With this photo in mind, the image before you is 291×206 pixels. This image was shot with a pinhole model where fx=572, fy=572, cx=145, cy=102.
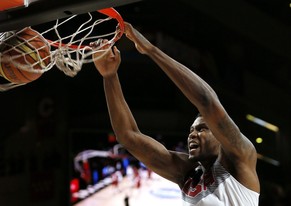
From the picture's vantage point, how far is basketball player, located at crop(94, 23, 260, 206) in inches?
98.8

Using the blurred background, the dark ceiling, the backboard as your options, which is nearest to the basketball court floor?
the blurred background

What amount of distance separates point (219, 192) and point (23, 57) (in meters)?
1.08

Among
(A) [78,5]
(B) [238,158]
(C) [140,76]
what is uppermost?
(A) [78,5]

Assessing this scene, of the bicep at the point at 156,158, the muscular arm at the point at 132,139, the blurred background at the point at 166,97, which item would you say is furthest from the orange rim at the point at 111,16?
the blurred background at the point at 166,97

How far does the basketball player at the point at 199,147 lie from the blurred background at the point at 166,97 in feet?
13.9

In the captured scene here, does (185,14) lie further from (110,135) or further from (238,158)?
(238,158)

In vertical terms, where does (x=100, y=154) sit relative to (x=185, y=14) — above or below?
below

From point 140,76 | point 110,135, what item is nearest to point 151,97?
point 140,76

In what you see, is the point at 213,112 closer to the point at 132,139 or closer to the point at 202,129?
the point at 202,129

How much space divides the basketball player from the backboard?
0.40m

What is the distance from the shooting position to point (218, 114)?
2.51 m

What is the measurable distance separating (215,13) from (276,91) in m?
1.56

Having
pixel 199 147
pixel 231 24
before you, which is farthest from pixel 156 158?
pixel 231 24

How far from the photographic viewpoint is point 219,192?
2600 mm
